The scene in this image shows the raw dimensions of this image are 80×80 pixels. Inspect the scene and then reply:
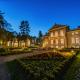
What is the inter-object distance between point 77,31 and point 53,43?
12.6 metres

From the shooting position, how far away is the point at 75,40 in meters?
55.4

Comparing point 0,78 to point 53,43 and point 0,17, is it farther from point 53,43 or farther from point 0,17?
point 53,43

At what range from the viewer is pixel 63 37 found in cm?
5925

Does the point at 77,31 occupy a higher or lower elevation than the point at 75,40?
higher

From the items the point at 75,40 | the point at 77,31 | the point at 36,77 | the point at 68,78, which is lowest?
the point at 68,78

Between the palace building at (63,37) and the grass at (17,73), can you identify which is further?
the palace building at (63,37)

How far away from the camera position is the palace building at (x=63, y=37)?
5525 cm

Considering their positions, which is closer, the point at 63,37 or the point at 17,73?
the point at 17,73

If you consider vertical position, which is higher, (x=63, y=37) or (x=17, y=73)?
(x=63, y=37)

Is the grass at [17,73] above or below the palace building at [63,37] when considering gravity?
below

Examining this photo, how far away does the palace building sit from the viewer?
181 ft

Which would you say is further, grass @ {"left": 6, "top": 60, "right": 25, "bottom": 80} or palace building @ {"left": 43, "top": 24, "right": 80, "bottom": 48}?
palace building @ {"left": 43, "top": 24, "right": 80, "bottom": 48}

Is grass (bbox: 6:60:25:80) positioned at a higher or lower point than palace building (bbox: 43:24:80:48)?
lower

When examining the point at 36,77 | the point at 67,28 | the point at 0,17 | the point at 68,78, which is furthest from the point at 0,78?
the point at 67,28
